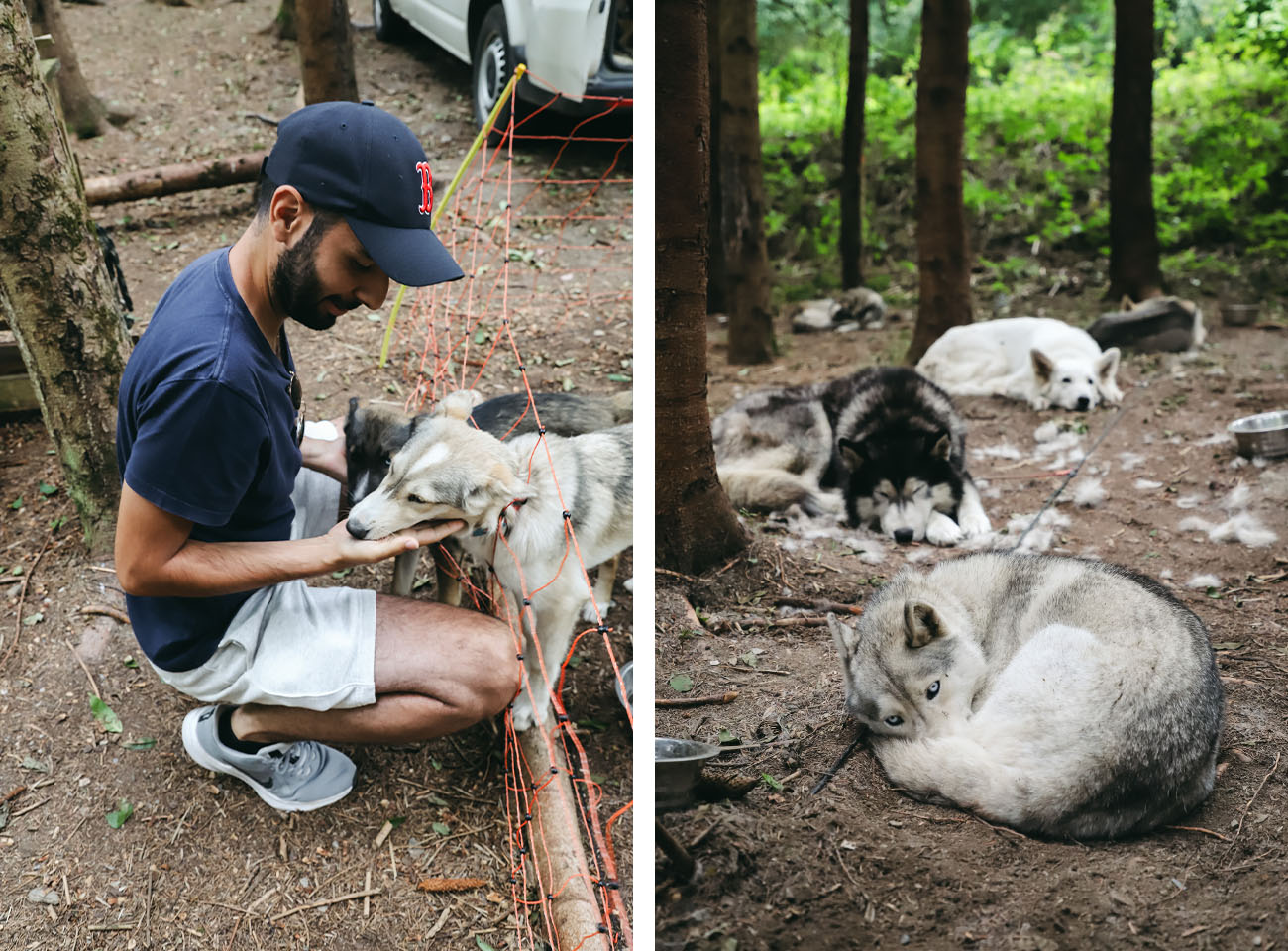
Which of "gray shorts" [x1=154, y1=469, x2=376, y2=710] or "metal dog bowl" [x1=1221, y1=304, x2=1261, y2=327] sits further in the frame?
"metal dog bowl" [x1=1221, y1=304, x2=1261, y2=327]

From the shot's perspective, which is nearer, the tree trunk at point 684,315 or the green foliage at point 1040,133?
the tree trunk at point 684,315

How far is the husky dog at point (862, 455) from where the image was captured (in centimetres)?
361

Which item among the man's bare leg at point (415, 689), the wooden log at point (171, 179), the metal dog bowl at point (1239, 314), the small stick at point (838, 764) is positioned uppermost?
the wooden log at point (171, 179)

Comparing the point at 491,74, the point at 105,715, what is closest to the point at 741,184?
the point at 491,74

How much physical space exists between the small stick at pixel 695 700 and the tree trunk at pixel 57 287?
2.50 meters

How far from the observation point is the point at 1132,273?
396 cm

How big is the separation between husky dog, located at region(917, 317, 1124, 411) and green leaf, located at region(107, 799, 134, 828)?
3.92 m

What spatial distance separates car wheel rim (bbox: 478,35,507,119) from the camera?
5.79 metres

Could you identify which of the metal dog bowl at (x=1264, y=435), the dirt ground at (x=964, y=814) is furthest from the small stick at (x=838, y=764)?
the metal dog bowl at (x=1264, y=435)

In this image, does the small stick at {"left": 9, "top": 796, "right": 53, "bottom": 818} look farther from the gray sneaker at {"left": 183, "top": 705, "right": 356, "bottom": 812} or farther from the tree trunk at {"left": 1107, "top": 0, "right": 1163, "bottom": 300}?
the tree trunk at {"left": 1107, "top": 0, "right": 1163, "bottom": 300}

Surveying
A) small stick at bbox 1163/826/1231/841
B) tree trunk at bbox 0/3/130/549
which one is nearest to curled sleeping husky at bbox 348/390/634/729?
tree trunk at bbox 0/3/130/549

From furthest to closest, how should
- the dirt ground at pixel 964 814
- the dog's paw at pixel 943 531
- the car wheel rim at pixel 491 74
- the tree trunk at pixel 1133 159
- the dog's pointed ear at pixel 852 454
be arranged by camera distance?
the car wheel rim at pixel 491 74 → the dog's pointed ear at pixel 852 454 → the tree trunk at pixel 1133 159 → the dog's paw at pixel 943 531 → the dirt ground at pixel 964 814

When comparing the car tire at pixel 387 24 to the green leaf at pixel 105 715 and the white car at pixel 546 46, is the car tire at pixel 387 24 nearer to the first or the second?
the white car at pixel 546 46

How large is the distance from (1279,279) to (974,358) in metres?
2.03
